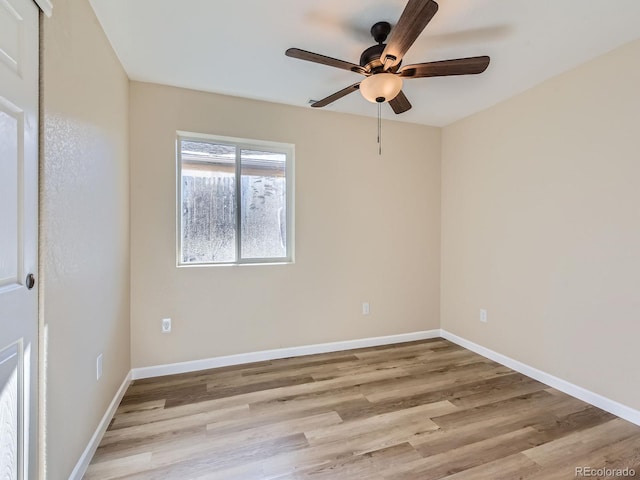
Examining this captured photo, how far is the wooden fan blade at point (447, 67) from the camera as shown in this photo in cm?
172

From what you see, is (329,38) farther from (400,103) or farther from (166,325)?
(166,325)

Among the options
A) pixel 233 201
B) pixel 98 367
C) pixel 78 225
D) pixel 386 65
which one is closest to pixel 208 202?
pixel 233 201

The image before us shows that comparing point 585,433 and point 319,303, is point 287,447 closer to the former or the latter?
point 319,303

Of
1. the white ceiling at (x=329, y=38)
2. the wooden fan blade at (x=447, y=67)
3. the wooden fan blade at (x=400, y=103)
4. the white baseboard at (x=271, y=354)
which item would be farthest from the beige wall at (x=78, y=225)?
the wooden fan blade at (x=400, y=103)

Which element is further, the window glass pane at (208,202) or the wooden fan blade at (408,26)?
the window glass pane at (208,202)

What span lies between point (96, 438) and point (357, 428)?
1.54 meters

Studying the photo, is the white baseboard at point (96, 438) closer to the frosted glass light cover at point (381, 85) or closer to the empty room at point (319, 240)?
the empty room at point (319, 240)

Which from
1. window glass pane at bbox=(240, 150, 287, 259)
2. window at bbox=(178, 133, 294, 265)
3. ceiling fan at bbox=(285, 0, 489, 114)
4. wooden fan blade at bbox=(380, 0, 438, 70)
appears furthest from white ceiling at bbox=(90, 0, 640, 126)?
window glass pane at bbox=(240, 150, 287, 259)

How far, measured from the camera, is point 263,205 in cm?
300

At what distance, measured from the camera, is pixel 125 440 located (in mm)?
1789

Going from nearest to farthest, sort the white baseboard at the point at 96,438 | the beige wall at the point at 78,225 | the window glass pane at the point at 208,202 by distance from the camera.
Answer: the beige wall at the point at 78,225
the white baseboard at the point at 96,438
the window glass pane at the point at 208,202

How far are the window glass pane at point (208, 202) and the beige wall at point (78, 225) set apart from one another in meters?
0.61

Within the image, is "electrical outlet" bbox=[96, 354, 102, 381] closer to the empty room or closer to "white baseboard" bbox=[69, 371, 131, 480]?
the empty room

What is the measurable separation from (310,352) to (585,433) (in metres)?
2.12
